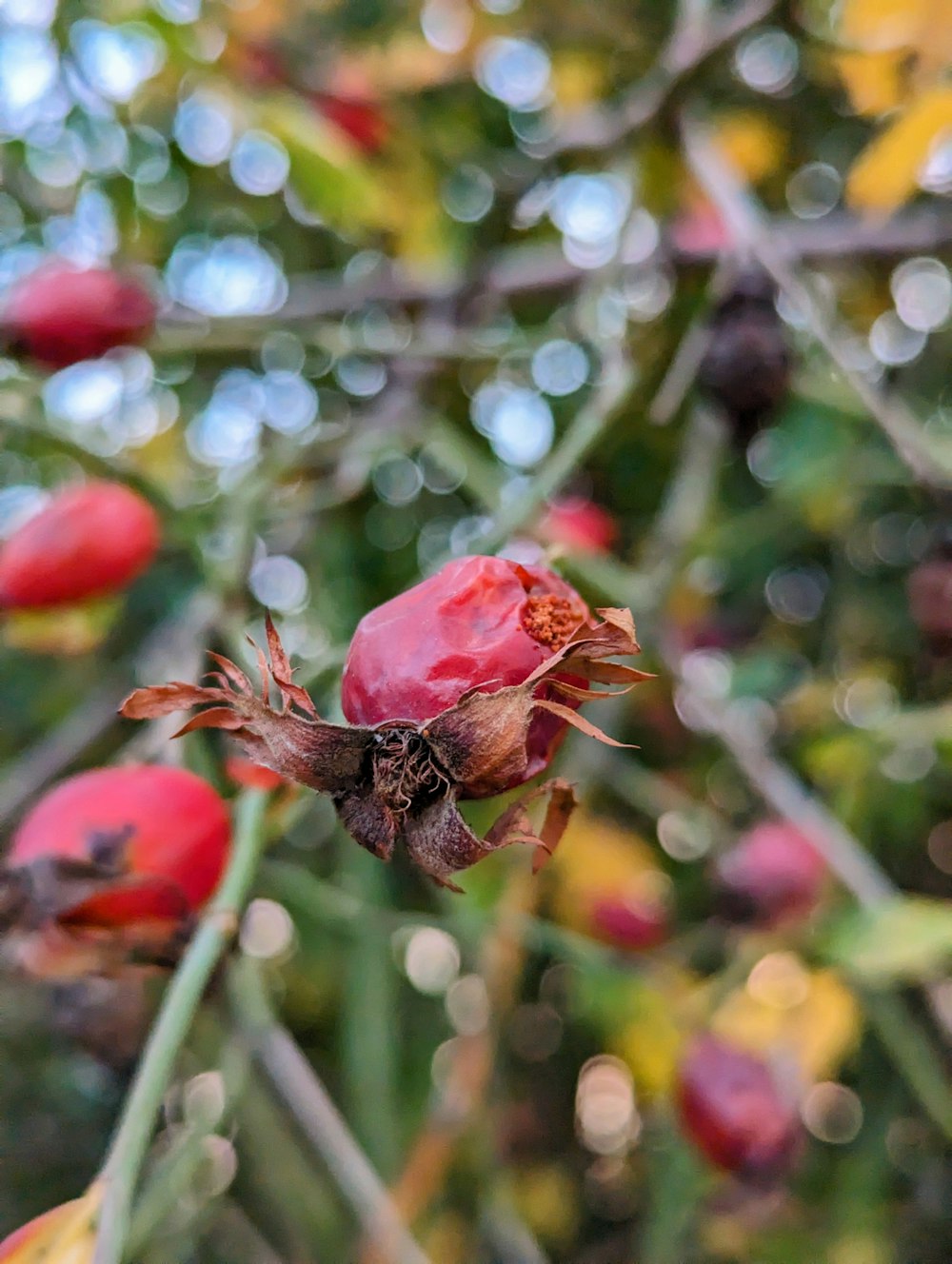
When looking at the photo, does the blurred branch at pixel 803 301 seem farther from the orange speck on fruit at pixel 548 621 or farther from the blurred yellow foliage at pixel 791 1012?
the blurred yellow foliage at pixel 791 1012

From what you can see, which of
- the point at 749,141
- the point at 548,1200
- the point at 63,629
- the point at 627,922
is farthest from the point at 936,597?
the point at 548,1200

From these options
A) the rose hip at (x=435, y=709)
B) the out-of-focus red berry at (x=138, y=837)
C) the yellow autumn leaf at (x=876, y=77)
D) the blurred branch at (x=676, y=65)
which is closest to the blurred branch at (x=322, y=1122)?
the out-of-focus red berry at (x=138, y=837)

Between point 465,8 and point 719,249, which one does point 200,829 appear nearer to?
point 719,249

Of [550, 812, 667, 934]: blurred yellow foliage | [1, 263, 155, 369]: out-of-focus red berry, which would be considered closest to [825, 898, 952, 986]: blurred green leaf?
[550, 812, 667, 934]: blurred yellow foliage

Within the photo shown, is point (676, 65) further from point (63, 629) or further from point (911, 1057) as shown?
point (911, 1057)

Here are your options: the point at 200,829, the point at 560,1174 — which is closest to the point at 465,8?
the point at 200,829

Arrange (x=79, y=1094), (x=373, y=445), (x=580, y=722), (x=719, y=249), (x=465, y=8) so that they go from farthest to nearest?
(x=465, y=8)
(x=79, y=1094)
(x=719, y=249)
(x=373, y=445)
(x=580, y=722)

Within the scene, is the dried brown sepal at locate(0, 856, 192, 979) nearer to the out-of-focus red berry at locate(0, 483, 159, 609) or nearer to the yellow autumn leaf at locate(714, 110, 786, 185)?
the out-of-focus red berry at locate(0, 483, 159, 609)
